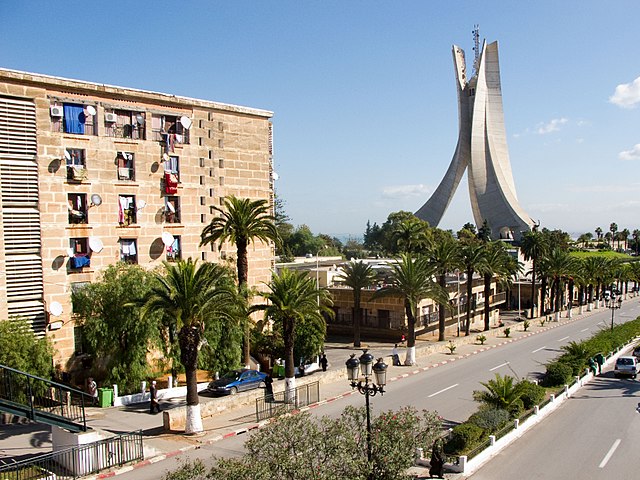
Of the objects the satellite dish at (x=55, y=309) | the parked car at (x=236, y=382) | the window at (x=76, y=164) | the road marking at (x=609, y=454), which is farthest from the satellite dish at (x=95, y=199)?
the road marking at (x=609, y=454)

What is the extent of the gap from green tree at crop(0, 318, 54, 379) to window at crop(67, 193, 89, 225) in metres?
6.19

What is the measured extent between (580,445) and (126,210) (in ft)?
78.0

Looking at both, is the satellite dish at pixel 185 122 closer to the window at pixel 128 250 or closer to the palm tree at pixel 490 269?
the window at pixel 128 250

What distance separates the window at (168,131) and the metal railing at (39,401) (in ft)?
46.9

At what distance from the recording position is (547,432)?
21.7m

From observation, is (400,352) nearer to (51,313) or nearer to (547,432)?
(547,432)

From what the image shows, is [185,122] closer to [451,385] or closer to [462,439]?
[451,385]

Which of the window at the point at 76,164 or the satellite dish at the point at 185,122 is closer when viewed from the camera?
the window at the point at 76,164

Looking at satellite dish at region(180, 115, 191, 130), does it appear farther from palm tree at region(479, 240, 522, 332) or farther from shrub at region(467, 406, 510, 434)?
palm tree at region(479, 240, 522, 332)

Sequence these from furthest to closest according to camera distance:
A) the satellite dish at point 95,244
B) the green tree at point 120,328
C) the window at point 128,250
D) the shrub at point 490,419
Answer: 1. the window at point 128,250
2. the satellite dish at point 95,244
3. the green tree at point 120,328
4. the shrub at point 490,419

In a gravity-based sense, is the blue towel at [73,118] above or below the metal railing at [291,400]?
above

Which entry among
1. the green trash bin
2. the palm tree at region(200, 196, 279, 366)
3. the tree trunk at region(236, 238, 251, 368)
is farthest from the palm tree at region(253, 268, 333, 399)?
the green trash bin

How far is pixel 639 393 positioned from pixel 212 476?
961 inches

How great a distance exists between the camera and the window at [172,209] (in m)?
32.7
